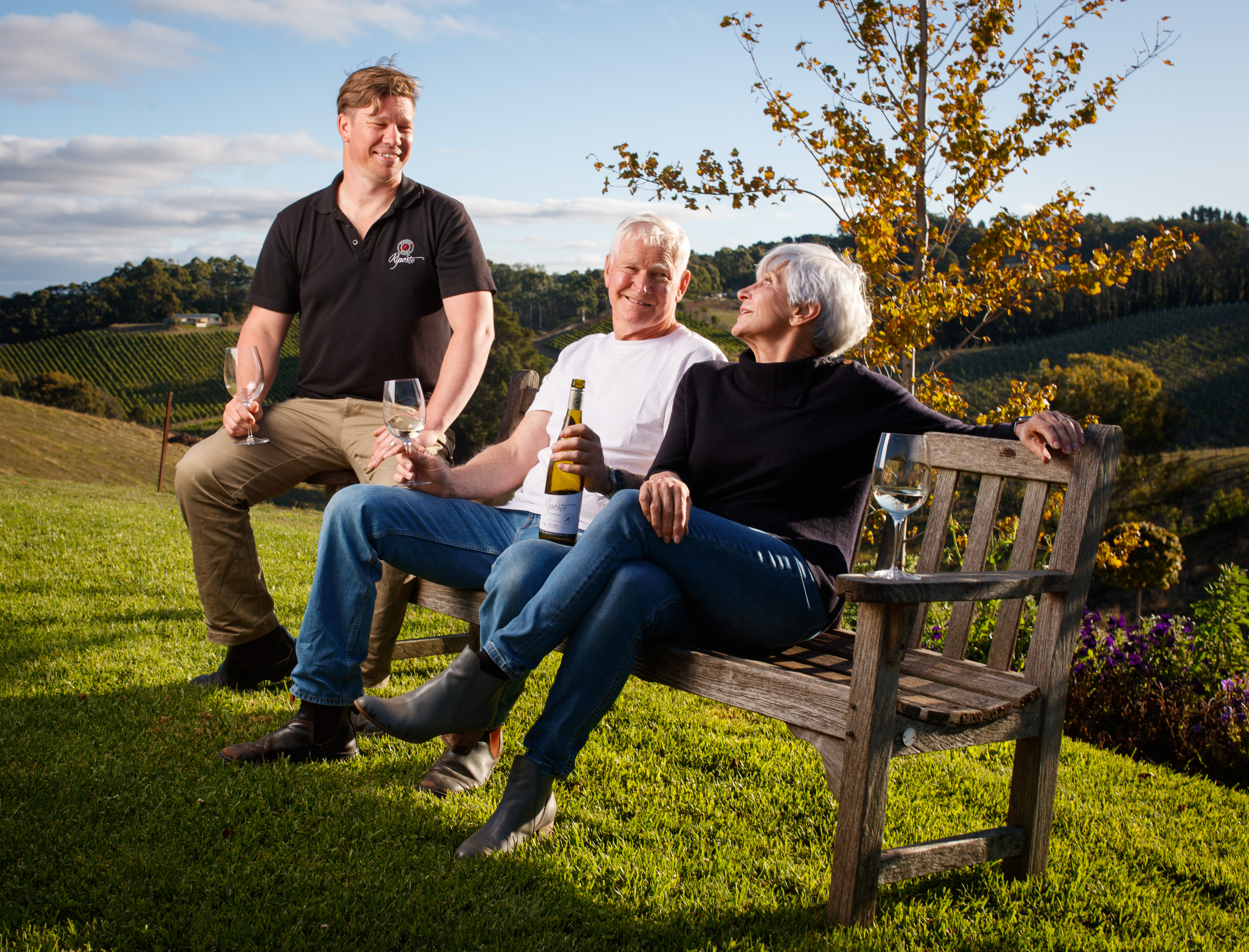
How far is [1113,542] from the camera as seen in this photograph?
6.12m

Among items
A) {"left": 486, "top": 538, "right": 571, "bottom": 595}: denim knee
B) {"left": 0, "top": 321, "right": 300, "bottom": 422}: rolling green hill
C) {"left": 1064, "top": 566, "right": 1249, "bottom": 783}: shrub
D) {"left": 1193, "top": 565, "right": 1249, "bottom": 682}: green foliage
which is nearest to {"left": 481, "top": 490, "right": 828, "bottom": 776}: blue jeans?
{"left": 486, "top": 538, "right": 571, "bottom": 595}: denim knee

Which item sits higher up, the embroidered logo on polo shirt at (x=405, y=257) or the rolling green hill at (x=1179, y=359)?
the rolling green hill at (x=1179, y=359)

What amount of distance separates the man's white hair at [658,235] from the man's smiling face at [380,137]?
45.4 inches

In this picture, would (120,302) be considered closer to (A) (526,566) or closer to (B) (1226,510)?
(B) (1226,510)

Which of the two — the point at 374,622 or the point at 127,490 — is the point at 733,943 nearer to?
the point at 374,622

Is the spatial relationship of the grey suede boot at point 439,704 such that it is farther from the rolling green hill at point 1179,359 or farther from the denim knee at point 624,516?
the rolling green hill at point 1179,359

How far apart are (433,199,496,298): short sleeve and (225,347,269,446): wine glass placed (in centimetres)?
80

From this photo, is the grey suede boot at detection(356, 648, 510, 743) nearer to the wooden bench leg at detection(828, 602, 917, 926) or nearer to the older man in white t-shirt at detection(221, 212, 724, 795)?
the older man in white t-shirt at detection(221, 212, 724, 795)

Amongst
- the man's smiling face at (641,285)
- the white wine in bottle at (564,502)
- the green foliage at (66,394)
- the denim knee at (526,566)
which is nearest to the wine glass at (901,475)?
the denim knee at (526,566)

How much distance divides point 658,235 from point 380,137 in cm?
137

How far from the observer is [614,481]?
296 cm

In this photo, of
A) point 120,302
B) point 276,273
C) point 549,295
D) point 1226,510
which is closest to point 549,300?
point 549,295

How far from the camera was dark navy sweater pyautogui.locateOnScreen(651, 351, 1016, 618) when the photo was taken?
8.89 feet

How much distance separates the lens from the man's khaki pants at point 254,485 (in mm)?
3609
